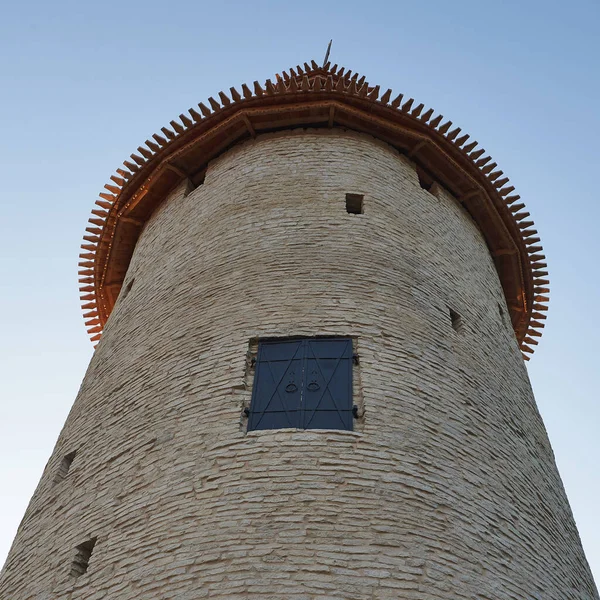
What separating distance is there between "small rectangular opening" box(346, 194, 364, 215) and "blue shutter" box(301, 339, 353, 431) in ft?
8.72

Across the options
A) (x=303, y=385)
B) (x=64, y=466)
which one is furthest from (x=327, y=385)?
(x=64, y=466)

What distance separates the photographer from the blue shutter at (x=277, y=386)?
237 inches

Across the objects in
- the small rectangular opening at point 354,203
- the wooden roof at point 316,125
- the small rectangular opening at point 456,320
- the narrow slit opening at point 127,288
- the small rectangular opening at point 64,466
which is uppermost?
the wooden roof at point 316,125

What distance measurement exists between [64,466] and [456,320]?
427 cm

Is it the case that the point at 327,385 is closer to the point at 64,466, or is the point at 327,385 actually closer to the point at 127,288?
the point at 64,466

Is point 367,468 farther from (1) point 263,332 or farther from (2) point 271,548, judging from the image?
(1) point 263,332

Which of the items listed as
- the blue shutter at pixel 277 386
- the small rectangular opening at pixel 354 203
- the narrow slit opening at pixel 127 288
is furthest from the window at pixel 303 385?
the narrow slit opening at pixel 127 288

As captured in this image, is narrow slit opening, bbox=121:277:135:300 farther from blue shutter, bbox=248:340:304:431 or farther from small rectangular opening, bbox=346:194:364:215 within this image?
blue shutter, bbox=248:340:304:431

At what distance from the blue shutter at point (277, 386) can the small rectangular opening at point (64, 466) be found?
2.15 meters

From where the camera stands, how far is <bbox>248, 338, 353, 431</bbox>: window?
19.7ft

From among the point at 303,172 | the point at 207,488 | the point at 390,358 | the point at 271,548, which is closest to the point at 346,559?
the point at 271,548

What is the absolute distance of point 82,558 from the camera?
5.82m

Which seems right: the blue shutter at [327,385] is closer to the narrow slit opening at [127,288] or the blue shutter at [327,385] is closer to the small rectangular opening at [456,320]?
the small rectangular opening at [456,320]

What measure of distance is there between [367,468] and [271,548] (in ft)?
3.21
